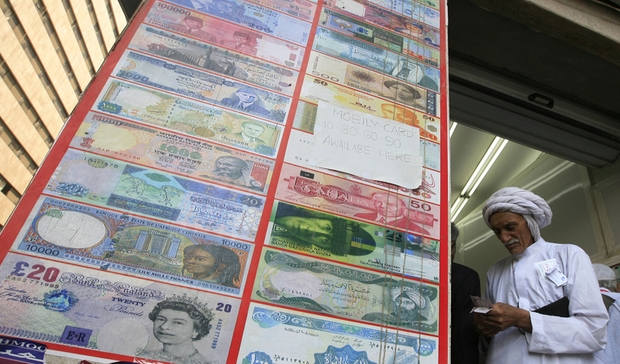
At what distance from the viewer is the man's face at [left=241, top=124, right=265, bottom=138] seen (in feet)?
4.42

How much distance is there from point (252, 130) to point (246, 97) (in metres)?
0.16

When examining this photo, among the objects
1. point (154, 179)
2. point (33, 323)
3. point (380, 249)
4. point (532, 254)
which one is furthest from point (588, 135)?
point (33, 323)

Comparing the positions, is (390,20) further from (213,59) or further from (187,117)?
(187,117)

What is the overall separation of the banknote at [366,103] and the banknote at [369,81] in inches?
1.0

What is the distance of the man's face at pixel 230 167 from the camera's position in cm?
124

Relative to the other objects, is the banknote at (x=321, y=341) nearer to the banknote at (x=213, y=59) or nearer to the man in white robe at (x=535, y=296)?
the man in white robe at (x=535, y=296)

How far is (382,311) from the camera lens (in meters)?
1.16

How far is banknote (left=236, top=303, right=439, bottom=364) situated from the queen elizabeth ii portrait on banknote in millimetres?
108

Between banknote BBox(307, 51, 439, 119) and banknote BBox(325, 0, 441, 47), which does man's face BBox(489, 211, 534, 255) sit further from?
banknote BBox(325, 0, 441, 47)

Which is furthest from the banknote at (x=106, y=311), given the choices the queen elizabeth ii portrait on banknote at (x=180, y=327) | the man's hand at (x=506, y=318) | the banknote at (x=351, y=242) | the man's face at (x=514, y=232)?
the man's face at (x=514, y=232)

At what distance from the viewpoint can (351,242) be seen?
1.25 meters

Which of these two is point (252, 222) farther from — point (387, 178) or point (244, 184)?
point (387, 178)

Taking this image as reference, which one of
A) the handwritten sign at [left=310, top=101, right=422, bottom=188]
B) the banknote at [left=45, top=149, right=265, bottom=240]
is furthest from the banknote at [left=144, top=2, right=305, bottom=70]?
the banknote at [left=45, top=149, right=265, bottom=240]

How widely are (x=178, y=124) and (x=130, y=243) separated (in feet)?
1.42
